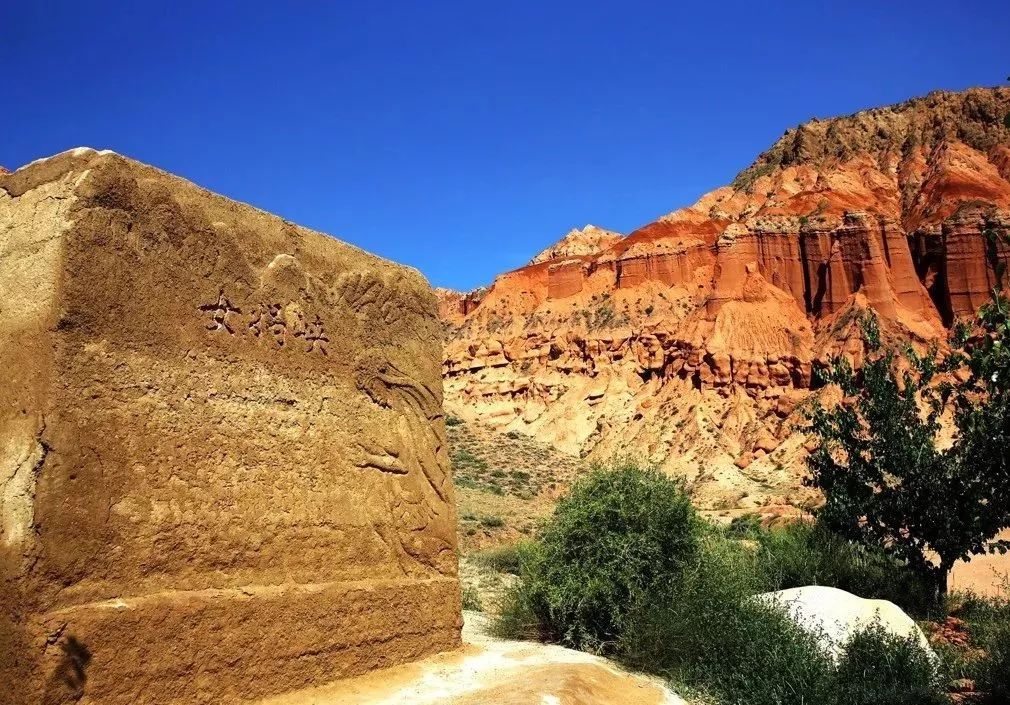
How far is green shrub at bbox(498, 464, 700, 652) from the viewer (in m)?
8.75

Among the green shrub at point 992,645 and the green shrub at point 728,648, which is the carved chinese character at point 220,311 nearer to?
the green shrub at point 728,648

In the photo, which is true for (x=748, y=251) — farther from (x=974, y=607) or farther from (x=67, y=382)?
(x=67, y=382)

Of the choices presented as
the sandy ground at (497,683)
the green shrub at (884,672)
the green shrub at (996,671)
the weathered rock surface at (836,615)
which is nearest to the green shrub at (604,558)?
the sandy ground at (497,683)

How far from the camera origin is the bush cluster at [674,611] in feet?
24.0

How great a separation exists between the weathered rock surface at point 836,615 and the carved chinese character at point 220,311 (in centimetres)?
612

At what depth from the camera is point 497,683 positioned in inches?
254

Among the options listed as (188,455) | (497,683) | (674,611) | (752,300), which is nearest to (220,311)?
(188,455)

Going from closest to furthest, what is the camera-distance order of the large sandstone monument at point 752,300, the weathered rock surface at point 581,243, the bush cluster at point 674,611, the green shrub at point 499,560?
1. the bush cluster at point 674,611
2. the green shrub at point 499,560
3. the large sandstone monument at point 752,300
4. the weathered rock surface at point 581,243

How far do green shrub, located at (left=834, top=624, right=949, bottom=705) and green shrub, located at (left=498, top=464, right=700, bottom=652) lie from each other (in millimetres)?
1895

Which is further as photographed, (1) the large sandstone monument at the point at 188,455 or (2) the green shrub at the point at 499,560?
(2) the green shrub at the point at 499,560

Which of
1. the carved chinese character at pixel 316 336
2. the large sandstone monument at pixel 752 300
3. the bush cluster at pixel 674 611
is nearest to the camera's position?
the carved chinese character at pixel 316 336

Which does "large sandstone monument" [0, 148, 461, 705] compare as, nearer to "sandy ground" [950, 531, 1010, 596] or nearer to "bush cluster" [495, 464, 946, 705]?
"bush cluster" [495, 464, 946, 705]

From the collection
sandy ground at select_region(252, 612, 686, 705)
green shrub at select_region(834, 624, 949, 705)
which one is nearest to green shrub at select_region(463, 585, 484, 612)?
sandy ground at select_region(252, 612, 686, 705)

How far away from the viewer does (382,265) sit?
295 inches
